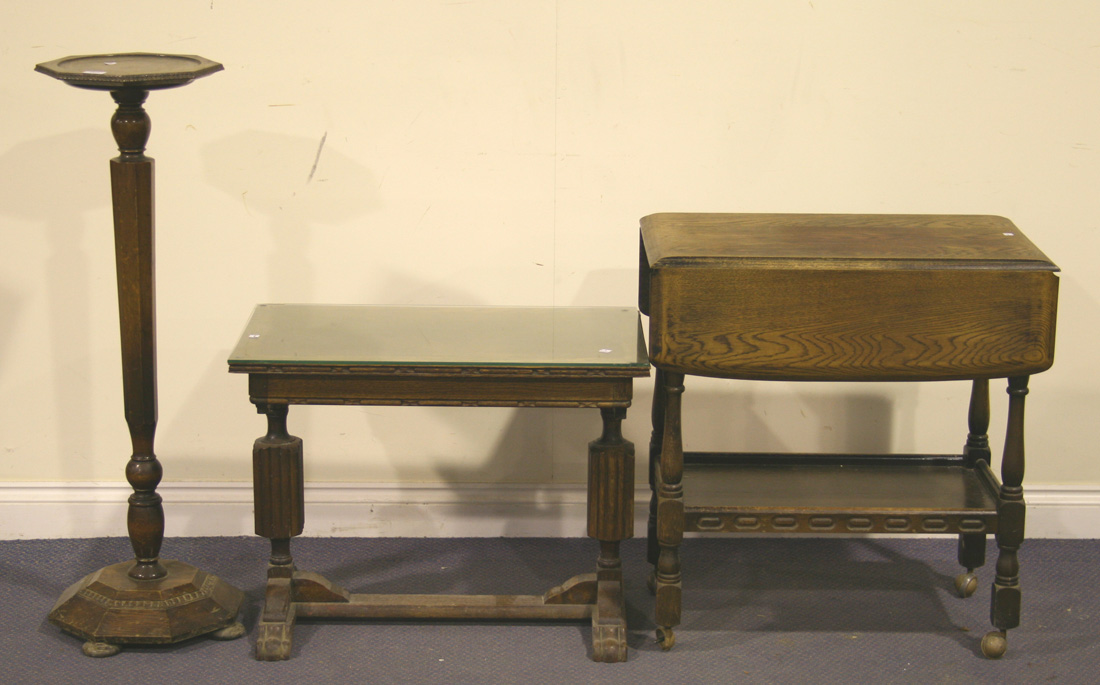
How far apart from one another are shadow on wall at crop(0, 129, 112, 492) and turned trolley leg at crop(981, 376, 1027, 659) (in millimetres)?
2322

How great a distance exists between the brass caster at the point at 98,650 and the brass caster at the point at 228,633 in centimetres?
23

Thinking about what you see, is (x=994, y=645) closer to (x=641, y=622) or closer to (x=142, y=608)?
(x=641, y=622)

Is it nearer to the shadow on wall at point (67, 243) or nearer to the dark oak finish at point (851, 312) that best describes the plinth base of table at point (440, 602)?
Result: the dark oak finish at point (851, 312)

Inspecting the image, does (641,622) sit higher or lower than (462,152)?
lower

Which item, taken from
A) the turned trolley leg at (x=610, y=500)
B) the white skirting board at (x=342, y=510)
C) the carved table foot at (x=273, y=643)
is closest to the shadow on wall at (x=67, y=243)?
the white skirting board at (x=342, y=510)

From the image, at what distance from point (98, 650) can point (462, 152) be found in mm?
1518

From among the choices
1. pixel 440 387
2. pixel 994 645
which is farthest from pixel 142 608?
pixel 994 645

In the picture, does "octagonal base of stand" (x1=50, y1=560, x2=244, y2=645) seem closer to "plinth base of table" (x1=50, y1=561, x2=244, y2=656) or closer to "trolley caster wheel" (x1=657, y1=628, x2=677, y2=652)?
"plinth base of table" (x1=50, y1=561, x2=244, y2=656)

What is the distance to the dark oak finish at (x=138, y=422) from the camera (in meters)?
2.60

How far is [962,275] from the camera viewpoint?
2539 millimetres

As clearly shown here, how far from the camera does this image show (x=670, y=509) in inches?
108

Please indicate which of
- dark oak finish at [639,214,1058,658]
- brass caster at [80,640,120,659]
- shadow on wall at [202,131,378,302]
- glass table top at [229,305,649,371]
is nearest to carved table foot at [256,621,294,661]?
brass caster at [80,640,120,659]

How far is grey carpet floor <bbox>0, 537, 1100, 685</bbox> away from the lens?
2.76 m

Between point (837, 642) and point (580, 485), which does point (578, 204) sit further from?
point (837, 642)
